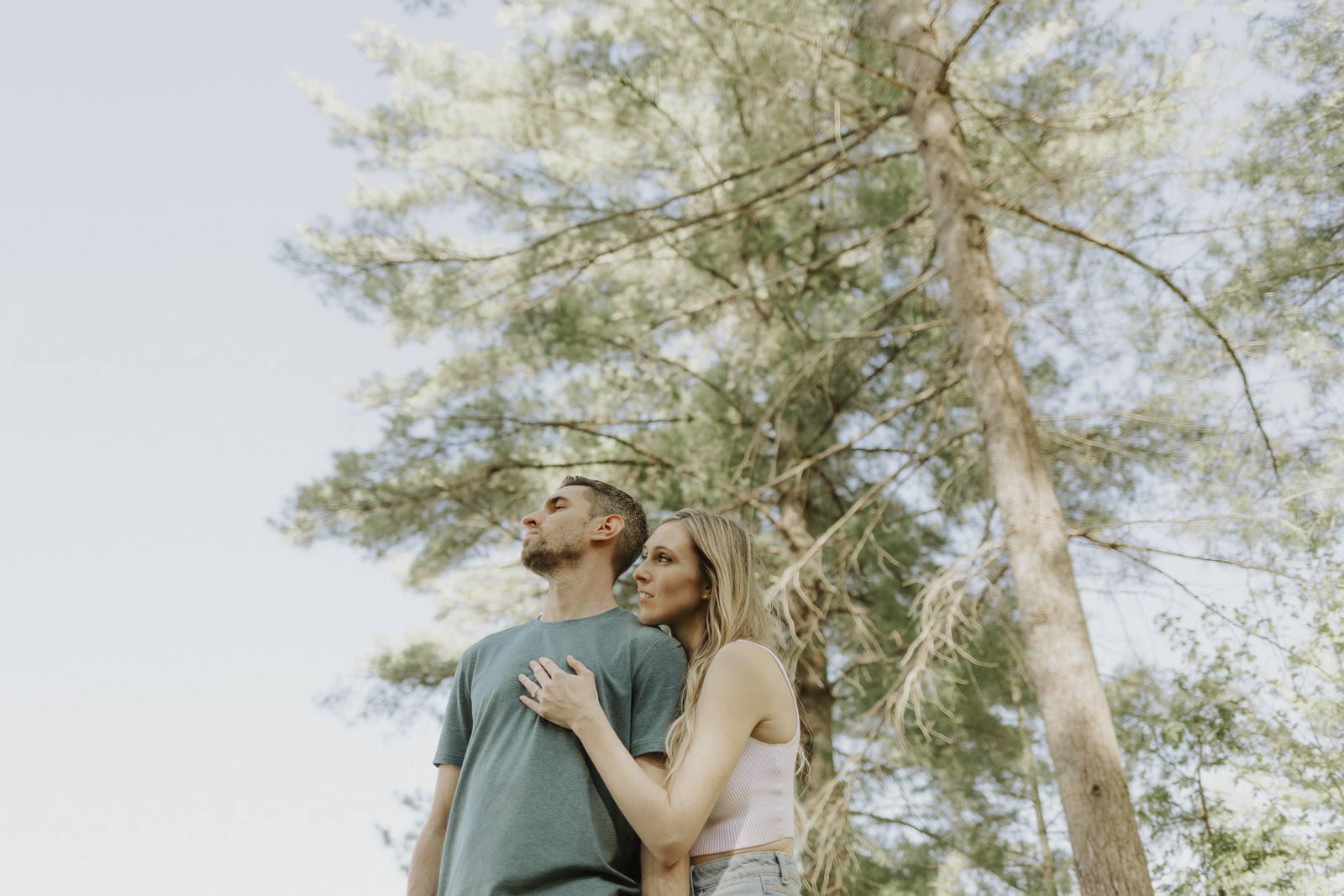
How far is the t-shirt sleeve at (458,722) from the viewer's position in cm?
221

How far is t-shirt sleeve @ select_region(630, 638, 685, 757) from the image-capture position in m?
1.93

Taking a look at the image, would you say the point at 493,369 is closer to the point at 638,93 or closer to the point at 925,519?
the point at 638,93

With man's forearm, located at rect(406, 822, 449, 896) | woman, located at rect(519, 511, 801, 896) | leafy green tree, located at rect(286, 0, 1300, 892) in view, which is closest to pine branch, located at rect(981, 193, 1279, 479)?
leafy green tree, located at rect(286, 0, 1300, 892)

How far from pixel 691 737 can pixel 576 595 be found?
53 centimetres

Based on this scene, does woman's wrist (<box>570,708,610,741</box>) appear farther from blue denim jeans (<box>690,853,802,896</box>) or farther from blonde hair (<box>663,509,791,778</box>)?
blue denim jeans (<box>690,853,802,896</box>)

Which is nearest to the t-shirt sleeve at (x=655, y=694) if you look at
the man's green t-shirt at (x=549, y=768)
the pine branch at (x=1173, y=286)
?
the man's green t-shirt at (x=549, y=768)

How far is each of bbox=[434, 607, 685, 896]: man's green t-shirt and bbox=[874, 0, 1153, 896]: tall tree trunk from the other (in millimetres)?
2333

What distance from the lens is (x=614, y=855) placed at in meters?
1.84

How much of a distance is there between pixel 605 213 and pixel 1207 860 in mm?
5068

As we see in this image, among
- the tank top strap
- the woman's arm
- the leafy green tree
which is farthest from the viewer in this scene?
the leafy green tree

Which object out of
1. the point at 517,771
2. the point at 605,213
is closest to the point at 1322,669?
the point at 517,771

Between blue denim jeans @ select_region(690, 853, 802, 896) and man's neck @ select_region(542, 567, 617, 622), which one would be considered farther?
man's neck @ select_region(542, 567, 617, 622)

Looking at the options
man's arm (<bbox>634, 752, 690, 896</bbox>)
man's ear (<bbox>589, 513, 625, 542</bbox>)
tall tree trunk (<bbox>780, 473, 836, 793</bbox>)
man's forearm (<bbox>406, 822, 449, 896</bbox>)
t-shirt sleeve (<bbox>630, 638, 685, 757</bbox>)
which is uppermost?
tall tree trunk (<bbox>780, 473, 836, 793</bbox>)

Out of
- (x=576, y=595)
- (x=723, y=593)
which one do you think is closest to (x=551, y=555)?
(x=576, y=595)
